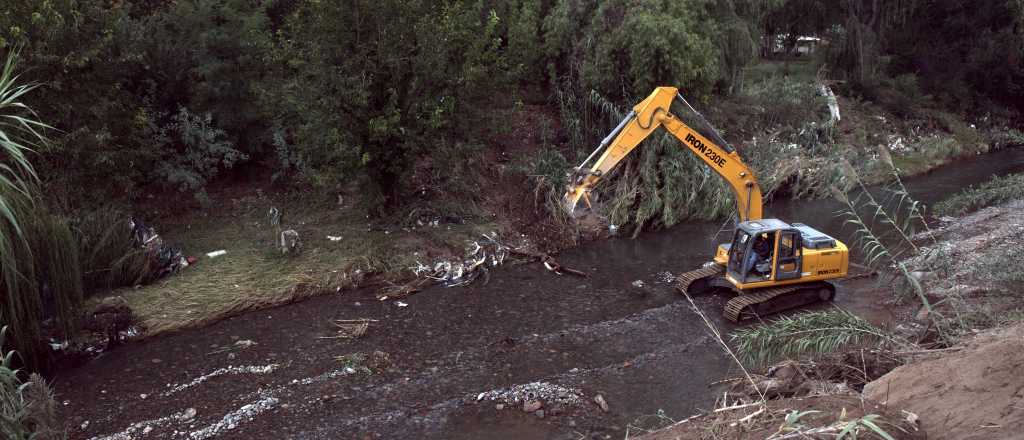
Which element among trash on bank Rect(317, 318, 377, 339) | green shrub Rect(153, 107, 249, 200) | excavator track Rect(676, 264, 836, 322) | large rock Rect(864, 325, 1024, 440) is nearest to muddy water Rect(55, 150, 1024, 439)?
trash on bank Rect(317, 318, 377, 339)

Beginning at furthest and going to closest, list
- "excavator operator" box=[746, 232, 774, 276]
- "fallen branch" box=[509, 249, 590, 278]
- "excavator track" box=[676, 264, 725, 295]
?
"fallen branch" box=[509, 249, 590, 278], "excavator track" box=[676, 264, 725, 295], "excavator operator" box=[746, 232, 774, 276]

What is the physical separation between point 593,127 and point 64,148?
11406 millimetres

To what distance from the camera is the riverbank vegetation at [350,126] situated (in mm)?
11367

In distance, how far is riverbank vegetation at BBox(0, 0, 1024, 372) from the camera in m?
11.4

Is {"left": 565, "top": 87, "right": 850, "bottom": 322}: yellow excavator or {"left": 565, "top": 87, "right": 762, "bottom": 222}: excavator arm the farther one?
{"left": 565, "top": 87, "right": 762, "bottom": 222}: excavator arm

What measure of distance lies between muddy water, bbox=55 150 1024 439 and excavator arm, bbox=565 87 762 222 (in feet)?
6.27

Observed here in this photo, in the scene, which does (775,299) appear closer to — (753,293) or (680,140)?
(753,293)

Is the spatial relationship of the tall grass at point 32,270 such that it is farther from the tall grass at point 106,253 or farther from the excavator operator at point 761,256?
the excavator operator at point 761,256

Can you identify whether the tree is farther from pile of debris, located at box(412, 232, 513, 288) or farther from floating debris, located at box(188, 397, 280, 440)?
floating debris, located at box(188, 397, 280, 440)

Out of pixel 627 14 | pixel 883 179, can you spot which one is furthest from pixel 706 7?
pixel 883 179

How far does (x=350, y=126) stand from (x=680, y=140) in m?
5.97

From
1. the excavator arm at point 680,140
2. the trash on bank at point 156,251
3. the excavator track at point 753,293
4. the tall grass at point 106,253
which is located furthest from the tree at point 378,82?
the excavator track at point 753,293

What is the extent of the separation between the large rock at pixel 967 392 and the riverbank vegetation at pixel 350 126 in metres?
7.96

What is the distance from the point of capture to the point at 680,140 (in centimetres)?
1241
